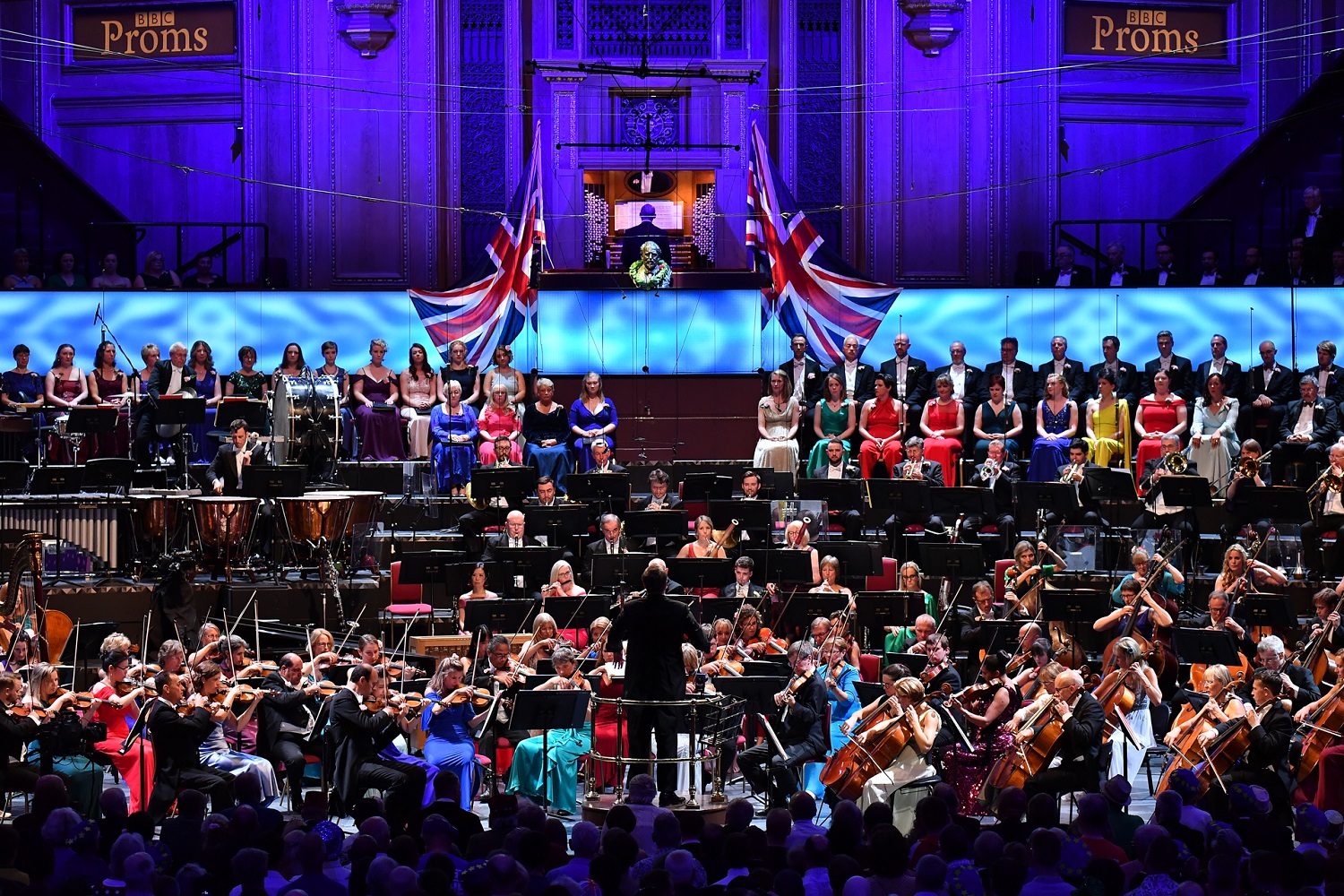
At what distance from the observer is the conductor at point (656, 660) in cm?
999

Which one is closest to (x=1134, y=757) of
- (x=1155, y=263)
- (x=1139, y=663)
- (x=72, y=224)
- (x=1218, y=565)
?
(x=1139, y=663)

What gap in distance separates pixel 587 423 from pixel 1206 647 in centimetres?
680

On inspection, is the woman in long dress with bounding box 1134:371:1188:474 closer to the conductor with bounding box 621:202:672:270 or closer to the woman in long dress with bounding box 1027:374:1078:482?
the woman in long dress with bounding box 1027:374:1078:482

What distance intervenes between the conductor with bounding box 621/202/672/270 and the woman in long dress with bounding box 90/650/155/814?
28.1 ft

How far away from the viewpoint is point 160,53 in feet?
66.3

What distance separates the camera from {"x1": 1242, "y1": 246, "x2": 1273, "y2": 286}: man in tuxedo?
18.4 meters

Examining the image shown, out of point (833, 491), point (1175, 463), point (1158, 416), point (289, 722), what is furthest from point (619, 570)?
point (1158, 416)

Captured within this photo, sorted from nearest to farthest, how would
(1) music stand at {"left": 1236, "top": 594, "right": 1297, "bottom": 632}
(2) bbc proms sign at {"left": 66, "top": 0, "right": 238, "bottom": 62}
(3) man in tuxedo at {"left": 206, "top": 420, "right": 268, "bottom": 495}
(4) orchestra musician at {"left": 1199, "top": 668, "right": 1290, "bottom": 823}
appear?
(4) orchestra musician at {"left": 1199, "top": 668, "right": 1290, "bottom": 823}, (1) music stand at {"left": 1236, "top": 594, "right": 1297, "bottom": 632}, (3) man in tuxedo at {"left": 206, "top": 420, "right": 268, "bottom": 495}, (2) bbc proms sign at {"left": 66, "top": 0, "right": 238, "bottom": 62}

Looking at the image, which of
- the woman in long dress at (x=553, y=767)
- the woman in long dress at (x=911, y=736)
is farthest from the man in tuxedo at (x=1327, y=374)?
the woman in long dress at (x=553, y=767)

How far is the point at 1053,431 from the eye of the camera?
53.2ft

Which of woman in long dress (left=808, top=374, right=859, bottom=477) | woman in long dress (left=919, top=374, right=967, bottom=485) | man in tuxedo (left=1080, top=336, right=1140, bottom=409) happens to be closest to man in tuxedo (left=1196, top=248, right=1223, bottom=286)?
man in tuxedo (left=1080, top=336, right=1140, bottom=409)

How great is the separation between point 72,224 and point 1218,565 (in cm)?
1293

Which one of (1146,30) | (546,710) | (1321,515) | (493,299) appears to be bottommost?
(546,710)

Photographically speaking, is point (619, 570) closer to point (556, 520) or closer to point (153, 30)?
point (556, 520)
